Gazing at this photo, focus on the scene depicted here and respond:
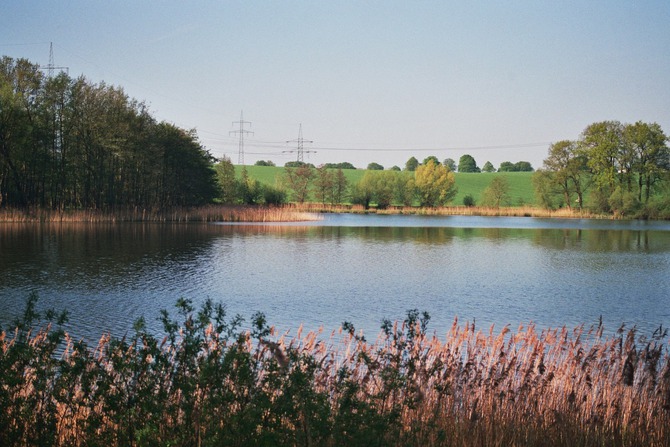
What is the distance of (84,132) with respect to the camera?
58875 millimetres

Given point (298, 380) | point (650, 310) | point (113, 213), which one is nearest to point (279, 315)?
point (650, 310)

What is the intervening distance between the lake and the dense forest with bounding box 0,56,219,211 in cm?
1350

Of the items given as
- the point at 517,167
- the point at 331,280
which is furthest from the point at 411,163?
the point at 331,280

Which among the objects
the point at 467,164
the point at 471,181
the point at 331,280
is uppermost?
the point at 467,164

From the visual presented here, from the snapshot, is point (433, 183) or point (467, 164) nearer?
point (433, 183)

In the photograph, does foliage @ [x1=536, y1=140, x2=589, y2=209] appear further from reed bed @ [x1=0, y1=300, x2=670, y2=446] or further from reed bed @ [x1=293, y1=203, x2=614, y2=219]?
reed bed @ [x1=0, y1=300, x2=670, y2=446]

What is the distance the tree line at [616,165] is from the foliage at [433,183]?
22.2 m

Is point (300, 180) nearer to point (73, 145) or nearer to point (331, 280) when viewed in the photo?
point (73, 145)

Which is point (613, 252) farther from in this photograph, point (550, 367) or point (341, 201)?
point (341, 201)

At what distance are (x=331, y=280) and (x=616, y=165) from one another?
74890mm

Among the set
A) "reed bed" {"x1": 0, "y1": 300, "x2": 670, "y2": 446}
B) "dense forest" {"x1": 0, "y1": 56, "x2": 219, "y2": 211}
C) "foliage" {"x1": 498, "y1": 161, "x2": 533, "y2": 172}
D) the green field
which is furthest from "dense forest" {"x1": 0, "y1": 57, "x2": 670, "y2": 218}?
"foliage" {"x1": 498, "y1": 161, "x2": 533, "y2": 172}

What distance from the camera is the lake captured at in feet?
57.0

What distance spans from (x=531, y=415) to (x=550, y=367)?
1503 mm

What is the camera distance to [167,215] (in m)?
64.6
